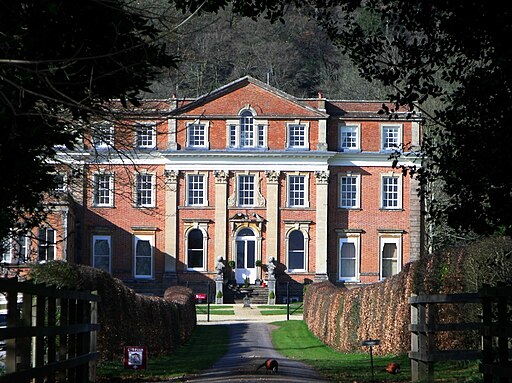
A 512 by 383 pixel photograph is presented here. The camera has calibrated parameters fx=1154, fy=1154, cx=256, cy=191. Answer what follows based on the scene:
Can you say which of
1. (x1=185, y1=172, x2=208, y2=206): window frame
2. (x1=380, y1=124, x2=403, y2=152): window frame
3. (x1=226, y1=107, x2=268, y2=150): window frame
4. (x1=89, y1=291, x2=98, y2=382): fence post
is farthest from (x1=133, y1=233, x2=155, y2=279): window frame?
(x1=89, y1=291, x2=98, y2=382): fence post

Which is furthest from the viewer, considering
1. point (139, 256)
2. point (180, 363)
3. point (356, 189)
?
point (356, 189)

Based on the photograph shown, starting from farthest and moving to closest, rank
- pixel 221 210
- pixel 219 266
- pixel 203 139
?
pixel 203 139, pixel 221 210, pixel 219 266

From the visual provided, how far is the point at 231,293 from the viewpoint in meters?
54.5

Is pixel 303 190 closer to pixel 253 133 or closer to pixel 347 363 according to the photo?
pixel 253 133

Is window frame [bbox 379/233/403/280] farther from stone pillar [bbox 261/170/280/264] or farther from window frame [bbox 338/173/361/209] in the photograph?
stone pillar [bbox 261/170/280/264]

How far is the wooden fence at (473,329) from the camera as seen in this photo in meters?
9.70

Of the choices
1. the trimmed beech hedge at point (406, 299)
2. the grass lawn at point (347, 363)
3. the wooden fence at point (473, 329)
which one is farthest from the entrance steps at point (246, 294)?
the wooden fence at point (473, 329)

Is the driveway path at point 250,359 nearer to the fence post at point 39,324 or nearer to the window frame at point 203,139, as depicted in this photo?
the fence post at point 39,324

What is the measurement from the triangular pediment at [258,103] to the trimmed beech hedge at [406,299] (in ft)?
79.3

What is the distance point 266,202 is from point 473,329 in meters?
43.7

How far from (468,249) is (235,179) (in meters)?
37.6

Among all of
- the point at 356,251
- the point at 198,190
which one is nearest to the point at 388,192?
the point at 356,251

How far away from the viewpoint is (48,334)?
9.73m

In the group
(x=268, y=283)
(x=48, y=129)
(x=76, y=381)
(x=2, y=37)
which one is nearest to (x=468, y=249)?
(x=76, y=381)
